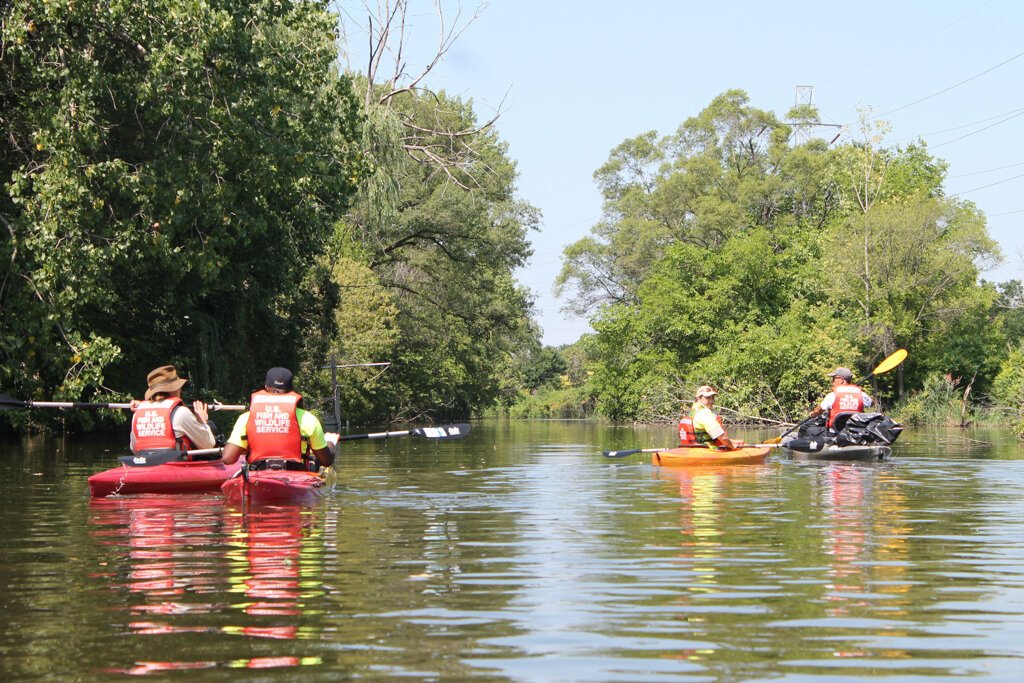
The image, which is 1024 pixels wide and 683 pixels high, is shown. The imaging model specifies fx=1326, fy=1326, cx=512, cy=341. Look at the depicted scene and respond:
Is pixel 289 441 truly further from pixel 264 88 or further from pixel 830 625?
pixel 264 88

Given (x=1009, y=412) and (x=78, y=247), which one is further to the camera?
(x=1009, y=412)

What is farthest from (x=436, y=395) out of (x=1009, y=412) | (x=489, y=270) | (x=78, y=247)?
(x=78, y=247)

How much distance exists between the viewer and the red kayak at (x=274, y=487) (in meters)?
12.6

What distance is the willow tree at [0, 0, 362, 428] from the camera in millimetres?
20125

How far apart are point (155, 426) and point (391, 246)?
113 feet

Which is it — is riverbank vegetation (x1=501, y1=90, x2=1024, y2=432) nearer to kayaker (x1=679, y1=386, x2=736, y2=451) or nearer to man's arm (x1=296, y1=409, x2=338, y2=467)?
kayaker (x1=679, y1=386, x2=736, y2=451)

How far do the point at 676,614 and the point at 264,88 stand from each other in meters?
18.6

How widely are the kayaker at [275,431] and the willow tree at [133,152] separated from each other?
26.8 feet

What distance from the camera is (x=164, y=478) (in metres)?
14.4

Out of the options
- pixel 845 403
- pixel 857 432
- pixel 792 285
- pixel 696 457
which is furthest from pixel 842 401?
pixel 792 285

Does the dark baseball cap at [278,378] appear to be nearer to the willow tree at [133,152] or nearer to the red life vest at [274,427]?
the red life vest at [274,427]

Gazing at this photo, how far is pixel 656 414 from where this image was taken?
51594 mm

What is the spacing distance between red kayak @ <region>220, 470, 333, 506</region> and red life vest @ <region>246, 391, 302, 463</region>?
0.24 metres

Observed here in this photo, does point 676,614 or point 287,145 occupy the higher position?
point 287,145
